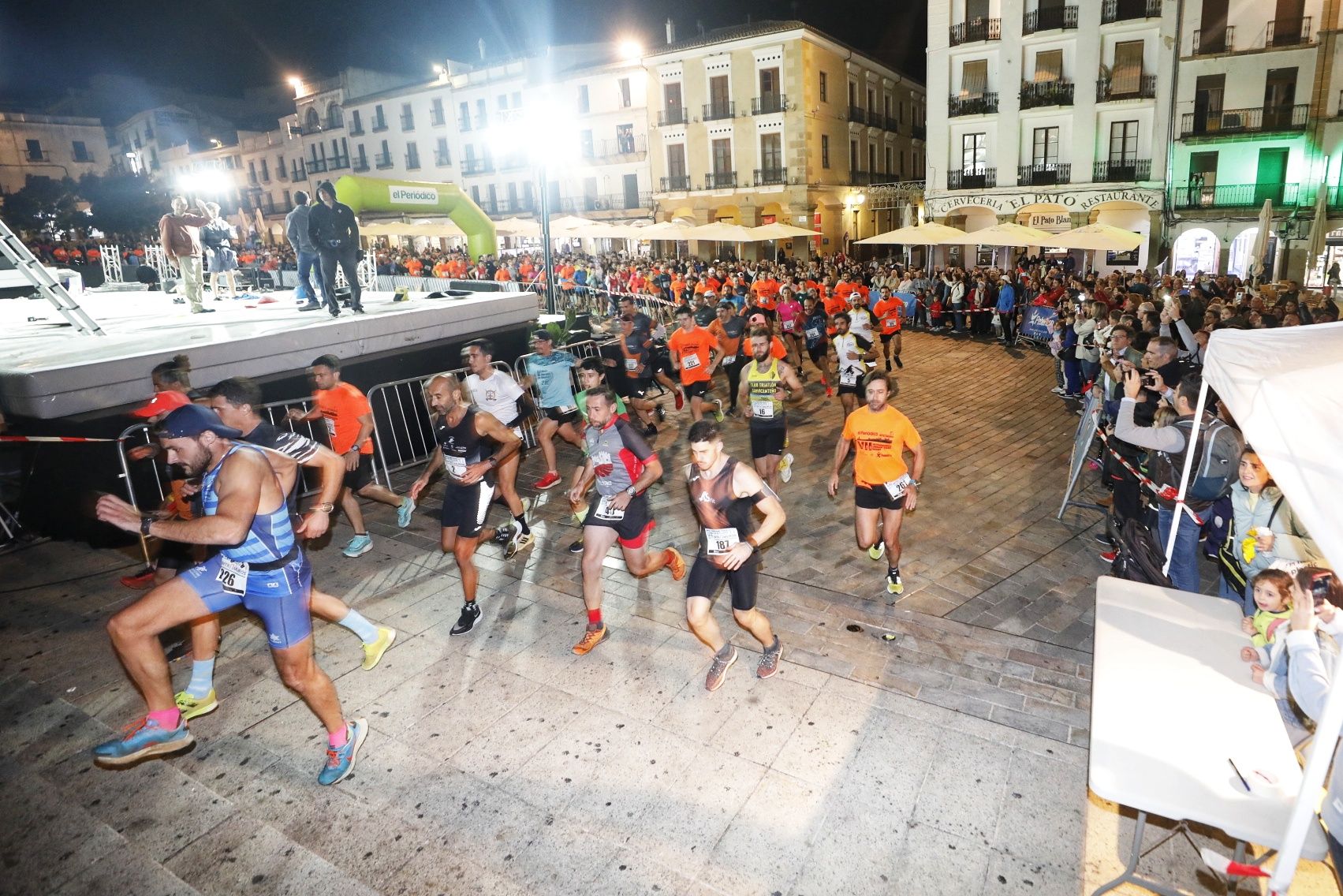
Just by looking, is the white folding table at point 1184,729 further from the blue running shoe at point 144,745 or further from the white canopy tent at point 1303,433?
the blue running shoe at point 144,745

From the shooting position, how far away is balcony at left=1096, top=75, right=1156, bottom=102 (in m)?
26.7

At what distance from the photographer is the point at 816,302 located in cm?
1279

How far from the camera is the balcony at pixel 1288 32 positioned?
24344 millimetres

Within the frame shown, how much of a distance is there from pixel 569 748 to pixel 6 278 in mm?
22133

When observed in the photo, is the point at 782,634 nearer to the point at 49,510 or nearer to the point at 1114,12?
the point at 49,510

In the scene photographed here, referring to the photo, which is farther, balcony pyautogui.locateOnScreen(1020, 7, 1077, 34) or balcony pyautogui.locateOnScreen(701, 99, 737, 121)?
balcony pyautogui.locateOnScreen(701, 99, 737, 121)

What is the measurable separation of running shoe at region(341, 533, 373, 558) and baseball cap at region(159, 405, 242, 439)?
280cm

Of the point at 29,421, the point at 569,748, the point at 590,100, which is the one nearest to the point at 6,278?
the point at 29,421

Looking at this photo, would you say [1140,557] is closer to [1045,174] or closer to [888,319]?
[888,319]

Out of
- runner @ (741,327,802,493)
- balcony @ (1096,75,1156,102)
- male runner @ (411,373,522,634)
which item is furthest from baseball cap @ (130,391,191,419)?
balcony @ (1096,75,1156,102)

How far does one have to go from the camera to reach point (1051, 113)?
1118 inches

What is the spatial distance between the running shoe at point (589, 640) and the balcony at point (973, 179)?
101ft

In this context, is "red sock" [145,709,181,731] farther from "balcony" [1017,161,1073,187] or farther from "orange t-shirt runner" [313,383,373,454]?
"balcony" [1017,161,1073,187]

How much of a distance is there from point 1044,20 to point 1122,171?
652cm
